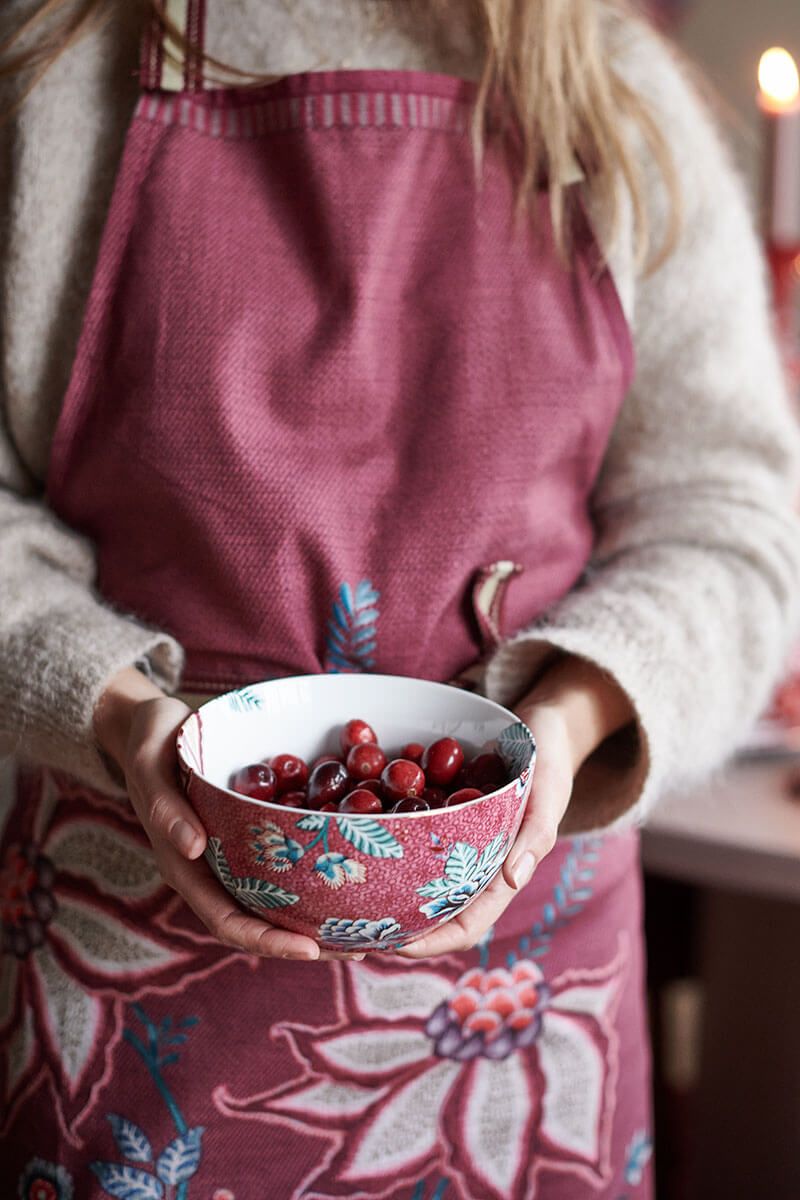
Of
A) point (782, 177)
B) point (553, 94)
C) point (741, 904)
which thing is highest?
point (553, 94)

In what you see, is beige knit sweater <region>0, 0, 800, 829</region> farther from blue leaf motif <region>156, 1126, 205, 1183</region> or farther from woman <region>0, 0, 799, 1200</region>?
blue leaf motif <region>156, 1126, 205, 1183</region>

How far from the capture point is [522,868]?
49 centimetres

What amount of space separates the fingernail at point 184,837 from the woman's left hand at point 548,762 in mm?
105

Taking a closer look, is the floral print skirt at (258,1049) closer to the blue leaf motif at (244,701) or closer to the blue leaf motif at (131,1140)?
the blue leaf motif at (131,1140)

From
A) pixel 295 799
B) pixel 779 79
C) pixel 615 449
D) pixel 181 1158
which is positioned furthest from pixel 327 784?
pixel 779 79

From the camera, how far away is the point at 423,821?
0.43 meters

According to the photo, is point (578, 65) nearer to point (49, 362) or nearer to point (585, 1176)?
point (49, 362)

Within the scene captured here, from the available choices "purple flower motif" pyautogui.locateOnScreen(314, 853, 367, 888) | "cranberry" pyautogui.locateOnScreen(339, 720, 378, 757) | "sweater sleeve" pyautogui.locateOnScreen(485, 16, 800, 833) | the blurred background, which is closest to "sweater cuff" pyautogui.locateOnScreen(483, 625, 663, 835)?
"sweater sleeve" pyautogui.locateOnScreen(485, 16, 800, 833)

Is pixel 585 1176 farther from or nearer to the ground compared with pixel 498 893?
nearer to the ground

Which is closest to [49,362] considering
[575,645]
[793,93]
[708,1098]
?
[575,645]

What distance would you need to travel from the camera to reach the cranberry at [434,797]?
50 cm

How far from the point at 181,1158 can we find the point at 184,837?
0.75 feet

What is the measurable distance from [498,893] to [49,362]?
40 centimetres

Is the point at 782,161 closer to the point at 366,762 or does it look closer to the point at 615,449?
the point at 615,449
